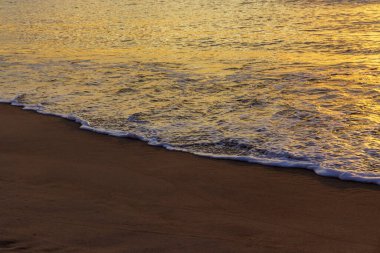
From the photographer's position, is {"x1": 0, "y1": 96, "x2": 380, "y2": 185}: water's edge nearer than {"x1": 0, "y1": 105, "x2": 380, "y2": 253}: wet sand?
No

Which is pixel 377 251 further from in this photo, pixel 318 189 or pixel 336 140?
pixel 336 140

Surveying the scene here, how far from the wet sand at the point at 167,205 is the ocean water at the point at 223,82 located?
435 millimetres

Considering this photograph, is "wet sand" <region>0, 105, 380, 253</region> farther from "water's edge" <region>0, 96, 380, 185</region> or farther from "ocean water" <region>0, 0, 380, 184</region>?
"ocean water" <region>0, 0, 380, 184</region>

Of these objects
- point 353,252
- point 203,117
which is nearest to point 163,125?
point 203,117

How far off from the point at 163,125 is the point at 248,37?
746 cm

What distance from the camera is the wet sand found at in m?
4.18

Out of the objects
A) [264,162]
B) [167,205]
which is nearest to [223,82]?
[264,162]

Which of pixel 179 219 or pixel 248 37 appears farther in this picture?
pixel 248 37

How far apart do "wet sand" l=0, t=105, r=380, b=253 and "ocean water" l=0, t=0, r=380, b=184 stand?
0.43 metres

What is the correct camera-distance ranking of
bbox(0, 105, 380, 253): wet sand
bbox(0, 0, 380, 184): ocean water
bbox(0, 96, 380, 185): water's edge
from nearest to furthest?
bbox(0, 105, 380, 253): wet sand, bbox(0, 96, 380, 185): water's edge, bbox(0, 0, 380, 184): ocean water

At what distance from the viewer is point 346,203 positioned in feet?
15.9

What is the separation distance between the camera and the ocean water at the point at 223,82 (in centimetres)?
645

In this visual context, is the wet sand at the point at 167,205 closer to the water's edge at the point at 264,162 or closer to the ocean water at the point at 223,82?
the water's edge at the point at 264,162

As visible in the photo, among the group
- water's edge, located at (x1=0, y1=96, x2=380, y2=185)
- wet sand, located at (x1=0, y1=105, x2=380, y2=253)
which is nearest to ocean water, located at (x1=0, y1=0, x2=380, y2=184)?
water's edge, located at (x1=0, y1=96, x2=380, y2=185)
